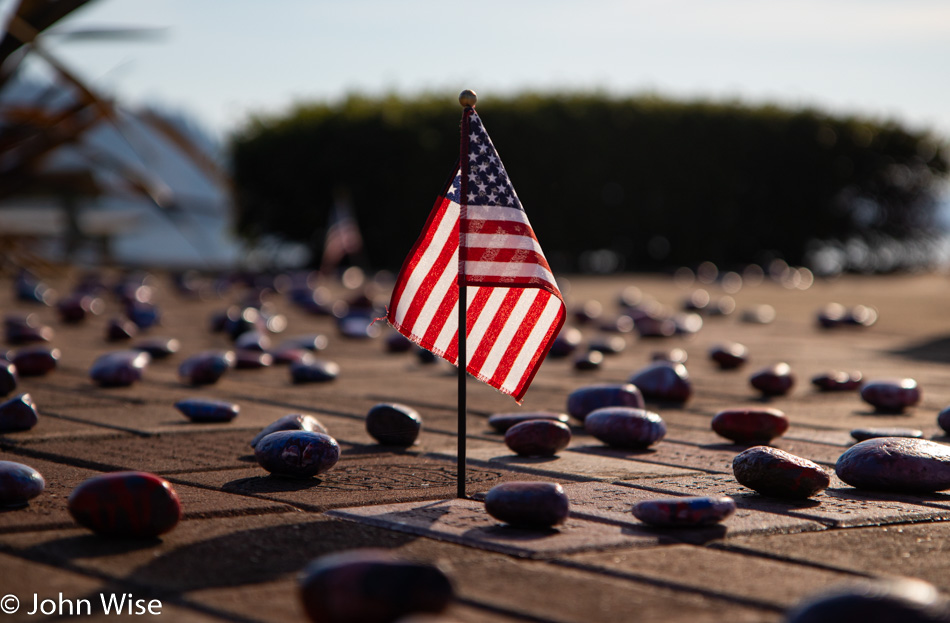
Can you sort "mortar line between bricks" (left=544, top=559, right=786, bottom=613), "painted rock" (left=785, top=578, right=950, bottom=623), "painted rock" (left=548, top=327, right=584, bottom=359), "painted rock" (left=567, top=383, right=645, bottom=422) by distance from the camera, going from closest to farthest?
1. "painted rock" (left=785, top=578, right=950, bottom=623)
2. "mortar line between bricks" (left=544, top=559, right=786, bottom=613)
3. "painted rock" (left=567, top=383, right=645, bottom=422)
4. "painted rock" (left=548, top=327, right=584, bottom=359)

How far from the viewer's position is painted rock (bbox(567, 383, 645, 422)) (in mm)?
4379

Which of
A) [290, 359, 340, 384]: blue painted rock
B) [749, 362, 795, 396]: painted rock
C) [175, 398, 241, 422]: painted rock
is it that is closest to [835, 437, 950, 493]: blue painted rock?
[749, 362, 795, 396]: painted rock

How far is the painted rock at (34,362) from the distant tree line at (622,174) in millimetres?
12252

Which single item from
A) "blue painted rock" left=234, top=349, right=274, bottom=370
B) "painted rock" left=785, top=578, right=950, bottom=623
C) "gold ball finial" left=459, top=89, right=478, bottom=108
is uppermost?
"gold ball finial" left=459, top=89, right=478, bottom=108

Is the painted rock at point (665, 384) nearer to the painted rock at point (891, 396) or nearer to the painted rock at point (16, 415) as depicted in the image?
the painted rock at point (891, 396)

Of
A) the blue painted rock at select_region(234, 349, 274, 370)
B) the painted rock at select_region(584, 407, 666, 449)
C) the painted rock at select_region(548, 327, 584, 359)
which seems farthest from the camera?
the painted rock at select_region(548, 327, 584, 359)

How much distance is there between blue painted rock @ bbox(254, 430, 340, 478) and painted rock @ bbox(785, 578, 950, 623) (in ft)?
5.73

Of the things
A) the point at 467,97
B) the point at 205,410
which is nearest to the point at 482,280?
the point at 467,97

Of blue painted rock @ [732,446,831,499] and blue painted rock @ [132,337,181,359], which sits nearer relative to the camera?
blue painted rock @ [732,446,831,499]

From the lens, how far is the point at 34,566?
2.21m

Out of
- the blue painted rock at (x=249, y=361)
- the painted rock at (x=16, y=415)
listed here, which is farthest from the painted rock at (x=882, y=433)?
the blue painted rock at (x=249, y=361)

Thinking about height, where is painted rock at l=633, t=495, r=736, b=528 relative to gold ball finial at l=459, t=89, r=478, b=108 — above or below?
below

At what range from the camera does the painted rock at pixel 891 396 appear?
486 cm

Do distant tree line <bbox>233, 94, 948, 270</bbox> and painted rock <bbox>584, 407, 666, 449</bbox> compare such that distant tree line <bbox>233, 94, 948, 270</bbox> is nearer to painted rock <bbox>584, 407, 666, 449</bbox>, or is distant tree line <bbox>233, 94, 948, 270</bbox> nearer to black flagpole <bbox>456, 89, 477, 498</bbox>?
painted rock <bbox>584, 407, 666, 449</bbox>
